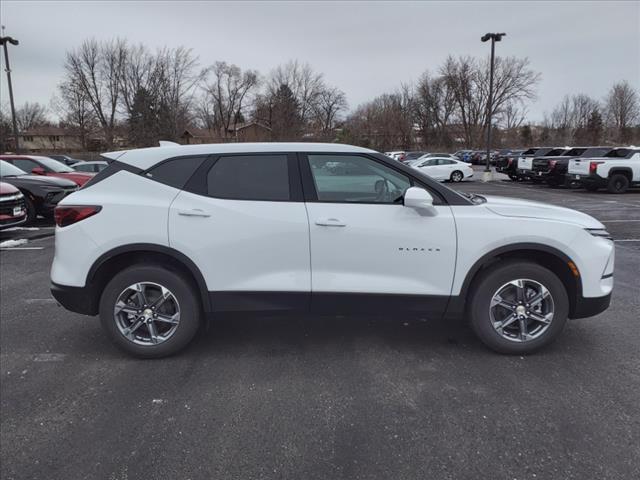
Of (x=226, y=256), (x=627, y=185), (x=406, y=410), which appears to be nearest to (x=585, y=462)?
(x=406, y=410)

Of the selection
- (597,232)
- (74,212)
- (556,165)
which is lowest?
(597,232)

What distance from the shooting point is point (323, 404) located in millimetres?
2914

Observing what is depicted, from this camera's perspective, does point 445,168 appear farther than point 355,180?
Yes

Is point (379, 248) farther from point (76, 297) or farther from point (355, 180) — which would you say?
point (76, 297)

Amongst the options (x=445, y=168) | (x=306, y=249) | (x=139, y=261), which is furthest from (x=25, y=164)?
(x=445, y=168)

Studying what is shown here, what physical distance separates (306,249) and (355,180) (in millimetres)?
704

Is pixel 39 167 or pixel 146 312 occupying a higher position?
pixel 39 167

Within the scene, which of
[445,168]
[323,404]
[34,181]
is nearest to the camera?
[323,404]

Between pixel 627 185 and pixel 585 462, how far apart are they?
58.9ft

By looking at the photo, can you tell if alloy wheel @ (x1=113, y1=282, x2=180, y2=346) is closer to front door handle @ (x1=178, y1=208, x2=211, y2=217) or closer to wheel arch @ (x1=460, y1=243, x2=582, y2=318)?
front door handle @ (x1=178, y1=208, x2=211, y2=217)

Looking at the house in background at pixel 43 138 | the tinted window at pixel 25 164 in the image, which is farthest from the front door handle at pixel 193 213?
the house in background at pixel 43 138

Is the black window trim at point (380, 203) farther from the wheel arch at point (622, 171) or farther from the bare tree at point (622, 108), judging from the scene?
the bare tree at point (622, 108)

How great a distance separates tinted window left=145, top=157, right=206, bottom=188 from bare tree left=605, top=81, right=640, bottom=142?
8287 cm

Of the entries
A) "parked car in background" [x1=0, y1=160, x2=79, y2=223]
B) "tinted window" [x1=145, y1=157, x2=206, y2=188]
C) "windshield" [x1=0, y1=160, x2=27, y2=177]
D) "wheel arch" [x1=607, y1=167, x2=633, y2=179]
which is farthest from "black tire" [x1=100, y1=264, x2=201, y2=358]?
"wheel arch" [x1=607, y1=167, x2=633, y2=179]
